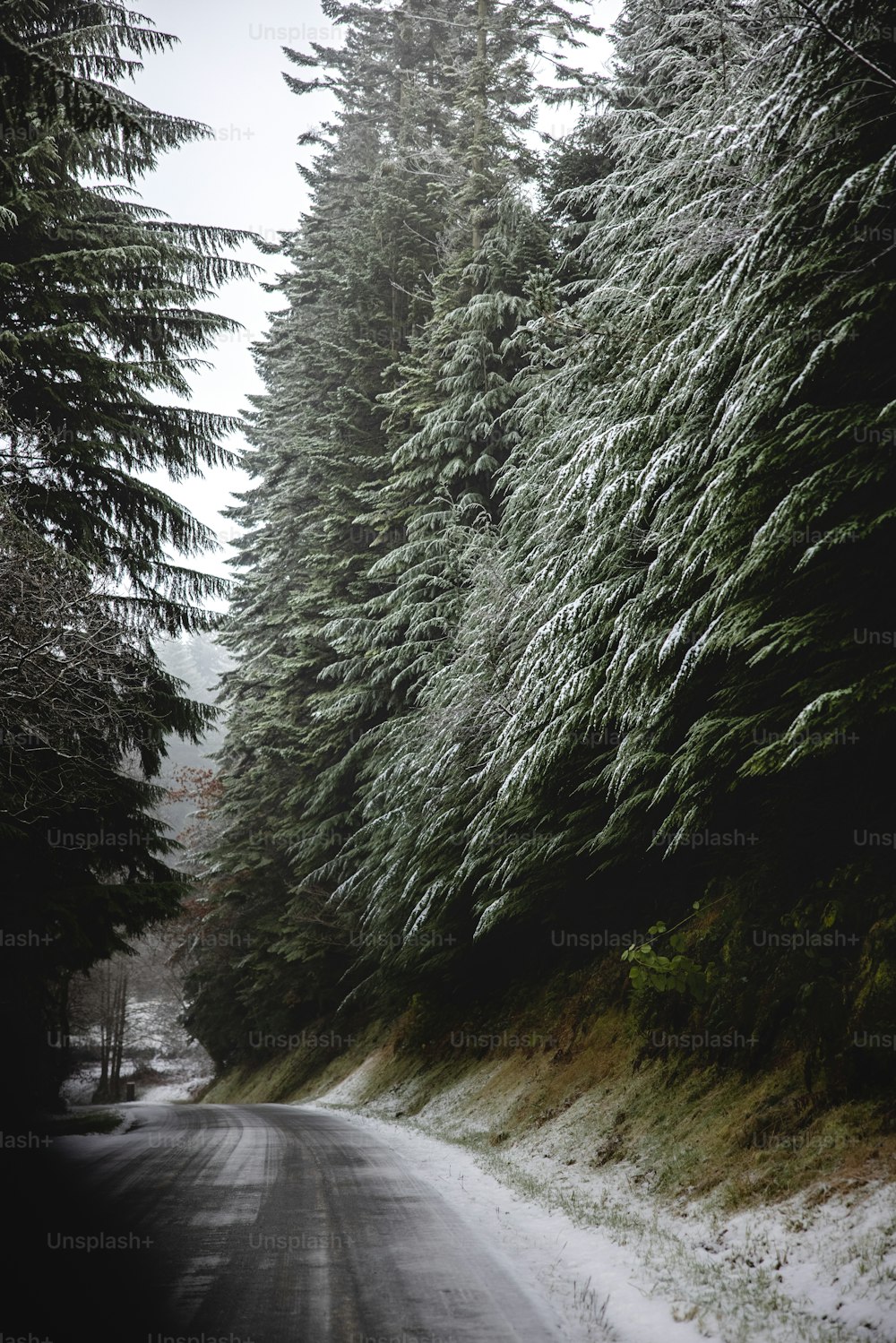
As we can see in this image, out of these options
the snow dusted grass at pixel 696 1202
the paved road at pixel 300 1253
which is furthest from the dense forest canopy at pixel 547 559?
the paved road at pixel 300 1253

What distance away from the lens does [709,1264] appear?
181 inches

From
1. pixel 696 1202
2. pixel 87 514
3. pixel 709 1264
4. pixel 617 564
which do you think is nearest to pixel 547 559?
pixel 617 564

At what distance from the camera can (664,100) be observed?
9.59 m

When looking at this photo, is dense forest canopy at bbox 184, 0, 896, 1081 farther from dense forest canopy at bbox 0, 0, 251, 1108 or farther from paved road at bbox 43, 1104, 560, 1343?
dense forest canopy at bbox 0, 0, 251, 1108

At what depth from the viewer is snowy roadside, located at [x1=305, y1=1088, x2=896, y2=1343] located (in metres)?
3.71

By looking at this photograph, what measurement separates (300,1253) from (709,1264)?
2.48 metres

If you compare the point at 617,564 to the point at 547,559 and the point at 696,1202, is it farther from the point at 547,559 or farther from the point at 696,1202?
the point at 696,1202

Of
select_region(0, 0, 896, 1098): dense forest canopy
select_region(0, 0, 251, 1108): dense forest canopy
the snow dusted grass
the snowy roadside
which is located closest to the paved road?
Result: the snowy roadside

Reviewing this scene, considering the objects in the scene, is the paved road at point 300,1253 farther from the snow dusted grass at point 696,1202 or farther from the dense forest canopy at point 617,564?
the dense forest canopy at point 617,564

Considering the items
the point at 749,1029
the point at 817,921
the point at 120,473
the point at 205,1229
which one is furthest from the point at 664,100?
the point at 205,1229

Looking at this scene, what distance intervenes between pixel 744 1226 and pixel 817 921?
216cm

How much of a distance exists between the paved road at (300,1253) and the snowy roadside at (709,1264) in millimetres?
337

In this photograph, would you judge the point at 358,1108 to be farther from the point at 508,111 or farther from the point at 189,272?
the point at 508,111

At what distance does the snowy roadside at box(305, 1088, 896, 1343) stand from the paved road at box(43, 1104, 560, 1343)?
337 millimetres
